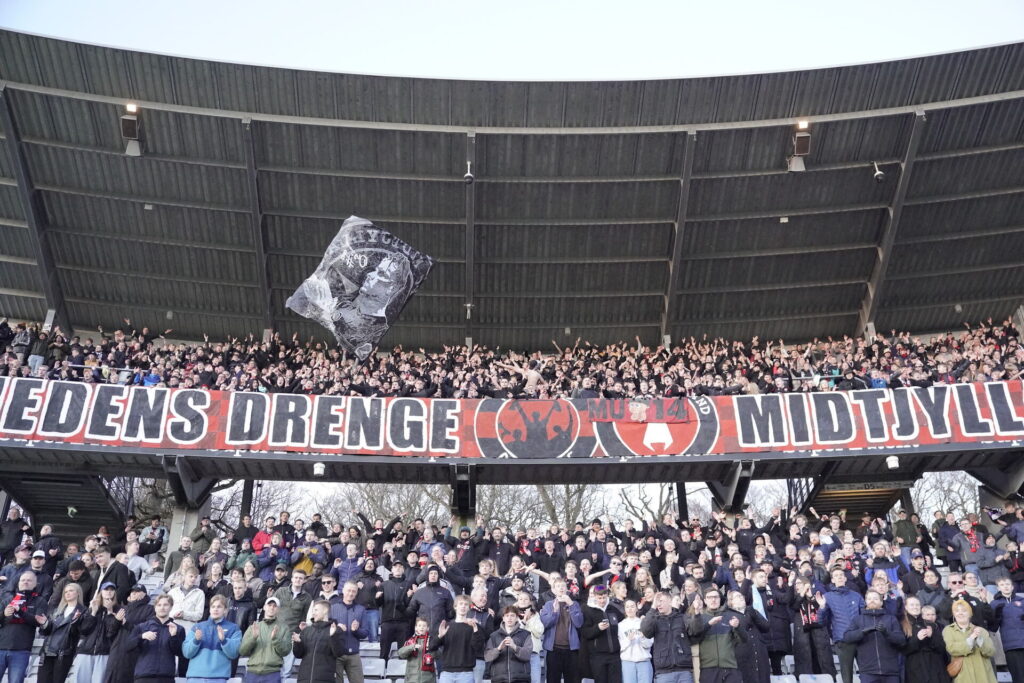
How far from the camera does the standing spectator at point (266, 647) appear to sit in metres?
10.1

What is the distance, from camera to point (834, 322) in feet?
87.1

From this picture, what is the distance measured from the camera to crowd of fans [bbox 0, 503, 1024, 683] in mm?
10266

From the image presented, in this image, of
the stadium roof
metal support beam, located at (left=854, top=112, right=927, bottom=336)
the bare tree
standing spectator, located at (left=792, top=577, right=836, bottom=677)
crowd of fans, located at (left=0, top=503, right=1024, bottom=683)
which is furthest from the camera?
the bare tree

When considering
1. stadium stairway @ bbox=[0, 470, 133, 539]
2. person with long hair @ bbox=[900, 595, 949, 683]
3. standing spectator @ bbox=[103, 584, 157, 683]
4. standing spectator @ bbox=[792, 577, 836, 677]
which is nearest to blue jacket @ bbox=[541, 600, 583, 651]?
standing spectator @ bbox=[792, 577, 836, 677]

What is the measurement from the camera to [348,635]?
35.1ft

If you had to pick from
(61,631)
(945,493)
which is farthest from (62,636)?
(945,493)

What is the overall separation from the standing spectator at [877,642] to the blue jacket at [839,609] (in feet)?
2.74

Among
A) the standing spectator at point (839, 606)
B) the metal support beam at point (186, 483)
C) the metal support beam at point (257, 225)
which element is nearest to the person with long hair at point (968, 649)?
the standing spectator at point (839, 606)

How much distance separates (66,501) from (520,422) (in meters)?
11.5

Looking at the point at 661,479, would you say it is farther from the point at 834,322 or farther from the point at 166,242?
the point at 166,242

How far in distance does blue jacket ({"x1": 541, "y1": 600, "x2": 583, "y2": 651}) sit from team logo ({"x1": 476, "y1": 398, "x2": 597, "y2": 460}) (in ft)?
26.9

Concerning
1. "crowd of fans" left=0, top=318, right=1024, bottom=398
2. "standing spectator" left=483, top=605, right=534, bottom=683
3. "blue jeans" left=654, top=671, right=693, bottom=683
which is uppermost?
"crowd of fans" left=0, top=318, right=1024, bottom=398

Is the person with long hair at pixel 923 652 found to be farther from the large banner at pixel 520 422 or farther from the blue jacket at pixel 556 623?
the large banner at pixel 520 422

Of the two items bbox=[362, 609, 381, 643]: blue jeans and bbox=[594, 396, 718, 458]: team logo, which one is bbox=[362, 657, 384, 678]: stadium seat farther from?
bbox=[594, 396, 718, 458]: team logo
